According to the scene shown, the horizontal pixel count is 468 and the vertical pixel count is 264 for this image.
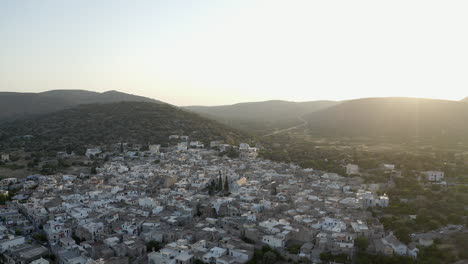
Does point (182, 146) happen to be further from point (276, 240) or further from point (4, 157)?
point (276, 240)

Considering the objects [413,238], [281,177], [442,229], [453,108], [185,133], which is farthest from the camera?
[453,108]

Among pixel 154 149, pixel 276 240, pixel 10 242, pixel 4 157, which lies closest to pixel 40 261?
pixel 10 242

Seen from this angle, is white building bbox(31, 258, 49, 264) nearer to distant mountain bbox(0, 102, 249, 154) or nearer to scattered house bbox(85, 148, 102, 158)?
scattered house bbox(85, 148, 102, 158)

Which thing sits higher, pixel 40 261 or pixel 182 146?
pixel 182 146

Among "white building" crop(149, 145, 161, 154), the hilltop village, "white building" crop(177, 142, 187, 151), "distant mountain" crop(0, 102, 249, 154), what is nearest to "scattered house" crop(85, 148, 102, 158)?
"distant mountain" crop(0, 102, 249, 154)

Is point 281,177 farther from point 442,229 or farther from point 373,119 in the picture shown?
point 373,119

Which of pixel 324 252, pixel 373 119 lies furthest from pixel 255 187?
pixel 373 119

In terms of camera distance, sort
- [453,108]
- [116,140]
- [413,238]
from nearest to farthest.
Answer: [413,238], [116,140], [453,108]
